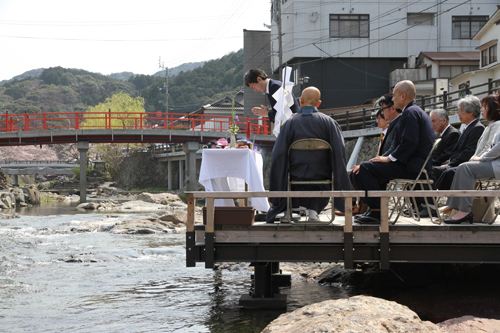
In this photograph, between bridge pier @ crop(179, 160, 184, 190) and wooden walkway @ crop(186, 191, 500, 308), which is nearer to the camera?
wooden walkway @ crop(186, 191, 500, 308)

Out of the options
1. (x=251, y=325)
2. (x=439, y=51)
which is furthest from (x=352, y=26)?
(x=251, y=325)

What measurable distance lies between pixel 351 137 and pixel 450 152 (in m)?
17.6

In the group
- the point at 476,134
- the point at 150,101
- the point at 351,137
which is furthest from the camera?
the point at 150,101

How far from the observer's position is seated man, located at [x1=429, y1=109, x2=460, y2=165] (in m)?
6.57

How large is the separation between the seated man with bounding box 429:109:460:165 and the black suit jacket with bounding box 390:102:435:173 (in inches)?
63.3

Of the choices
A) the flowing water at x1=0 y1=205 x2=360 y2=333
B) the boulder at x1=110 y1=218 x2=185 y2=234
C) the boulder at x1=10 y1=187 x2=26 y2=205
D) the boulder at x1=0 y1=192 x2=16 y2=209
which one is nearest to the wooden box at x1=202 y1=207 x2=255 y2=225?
the flowing water at x1=0 y1=205 x2=360 y2=333

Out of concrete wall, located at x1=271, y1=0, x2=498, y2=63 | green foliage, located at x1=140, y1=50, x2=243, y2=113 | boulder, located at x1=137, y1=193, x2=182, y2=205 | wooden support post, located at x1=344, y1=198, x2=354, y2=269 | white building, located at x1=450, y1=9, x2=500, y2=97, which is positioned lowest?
boulder, located at x1=137, y1=193, x2=182, y2=205

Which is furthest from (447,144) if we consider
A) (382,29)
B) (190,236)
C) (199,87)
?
(199,87)

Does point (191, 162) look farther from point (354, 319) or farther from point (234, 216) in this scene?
point (354, 319)

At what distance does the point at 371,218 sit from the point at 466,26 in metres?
32.3

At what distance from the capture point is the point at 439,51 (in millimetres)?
32938

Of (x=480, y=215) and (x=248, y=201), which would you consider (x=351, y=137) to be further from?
(x=480, y=215)

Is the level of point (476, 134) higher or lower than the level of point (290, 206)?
higher

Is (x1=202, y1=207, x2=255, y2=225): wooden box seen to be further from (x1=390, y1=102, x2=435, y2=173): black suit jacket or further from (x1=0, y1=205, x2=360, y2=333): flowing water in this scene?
(x1=390, y1=102, x2=435, y2=173): black suit jacket
